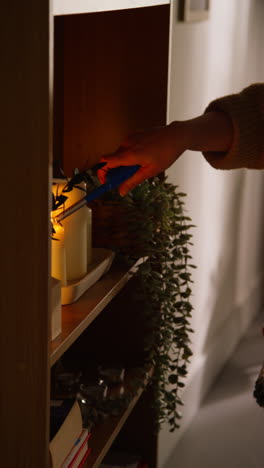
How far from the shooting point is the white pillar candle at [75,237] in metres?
1.63

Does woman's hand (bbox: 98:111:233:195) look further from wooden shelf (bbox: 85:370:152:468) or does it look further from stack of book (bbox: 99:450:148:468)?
stack of book (bbox: 99:450:148:468)

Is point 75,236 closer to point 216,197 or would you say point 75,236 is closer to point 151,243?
point 151,243

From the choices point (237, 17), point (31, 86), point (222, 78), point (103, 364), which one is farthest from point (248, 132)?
point (237, 17)

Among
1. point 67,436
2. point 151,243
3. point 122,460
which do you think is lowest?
point 122,460

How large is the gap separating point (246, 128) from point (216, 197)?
6.20ft

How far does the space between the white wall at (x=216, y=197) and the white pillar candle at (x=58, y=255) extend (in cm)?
96

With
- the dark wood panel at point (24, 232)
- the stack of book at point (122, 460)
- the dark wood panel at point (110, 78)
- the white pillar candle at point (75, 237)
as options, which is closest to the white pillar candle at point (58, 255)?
the white pillar candle at point (75, 237)

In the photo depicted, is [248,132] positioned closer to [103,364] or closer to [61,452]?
[61,452]

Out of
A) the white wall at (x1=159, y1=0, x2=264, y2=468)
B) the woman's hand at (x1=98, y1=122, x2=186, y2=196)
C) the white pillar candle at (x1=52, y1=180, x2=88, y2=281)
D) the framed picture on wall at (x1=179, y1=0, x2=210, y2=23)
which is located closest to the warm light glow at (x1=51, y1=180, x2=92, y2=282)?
the white pillar candle at (x1=52, y1=180, x2=88, y2=281)

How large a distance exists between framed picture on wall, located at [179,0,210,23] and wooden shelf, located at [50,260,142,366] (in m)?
0.92

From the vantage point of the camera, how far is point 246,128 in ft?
4.44

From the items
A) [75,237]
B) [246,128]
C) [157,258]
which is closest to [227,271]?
[157,258]

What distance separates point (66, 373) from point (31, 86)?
1025mm

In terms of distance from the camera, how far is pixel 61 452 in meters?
1.46
